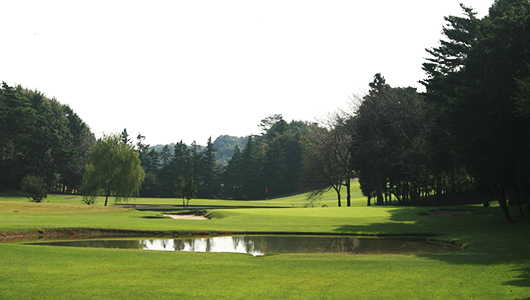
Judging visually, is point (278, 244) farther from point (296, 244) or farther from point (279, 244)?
point (296, 244)

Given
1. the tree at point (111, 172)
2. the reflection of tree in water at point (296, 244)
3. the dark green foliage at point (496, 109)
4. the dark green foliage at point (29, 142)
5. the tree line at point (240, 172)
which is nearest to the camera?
the reflection of tree in water at point (296, 244)

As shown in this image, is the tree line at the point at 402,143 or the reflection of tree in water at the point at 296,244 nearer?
the reflection of tree in water at the point at 296,244

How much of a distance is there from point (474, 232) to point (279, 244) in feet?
44.3

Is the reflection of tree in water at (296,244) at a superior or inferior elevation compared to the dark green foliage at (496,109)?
inferior

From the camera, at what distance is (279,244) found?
79.7 feet

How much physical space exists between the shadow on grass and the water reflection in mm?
2198

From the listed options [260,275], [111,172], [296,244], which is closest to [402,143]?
[296,244]

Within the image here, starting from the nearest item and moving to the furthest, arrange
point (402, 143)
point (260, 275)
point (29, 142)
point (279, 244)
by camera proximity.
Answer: point (260, 275) → point (279, 244) → point (402, 143) → point (29, 142)

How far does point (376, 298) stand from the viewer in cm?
1026

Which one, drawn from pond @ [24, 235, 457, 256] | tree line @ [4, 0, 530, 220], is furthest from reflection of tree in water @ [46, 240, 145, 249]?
tree line @ [4, 0, 530, 220]

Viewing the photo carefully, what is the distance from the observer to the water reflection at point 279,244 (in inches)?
862

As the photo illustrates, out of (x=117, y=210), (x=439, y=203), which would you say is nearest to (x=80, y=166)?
(x=117, y=210)

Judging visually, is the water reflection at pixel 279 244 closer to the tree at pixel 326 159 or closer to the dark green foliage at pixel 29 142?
the tree at pixel 326 159

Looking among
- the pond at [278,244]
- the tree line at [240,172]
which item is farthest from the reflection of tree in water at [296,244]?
the tree line at [240,172]
